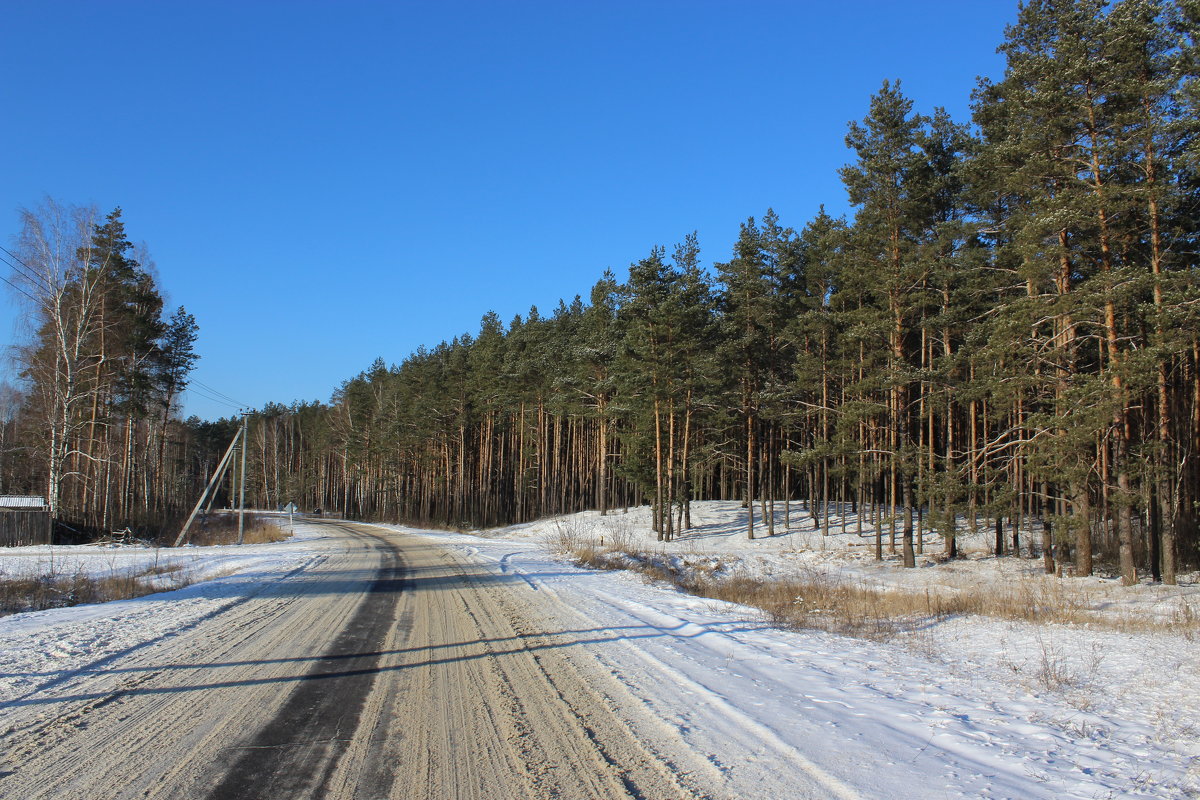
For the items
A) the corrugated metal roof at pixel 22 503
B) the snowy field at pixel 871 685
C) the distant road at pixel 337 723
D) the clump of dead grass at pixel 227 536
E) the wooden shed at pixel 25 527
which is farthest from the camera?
the clump of dead grass at pixel 227 536

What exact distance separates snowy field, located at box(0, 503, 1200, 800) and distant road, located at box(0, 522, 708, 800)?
0.50 m

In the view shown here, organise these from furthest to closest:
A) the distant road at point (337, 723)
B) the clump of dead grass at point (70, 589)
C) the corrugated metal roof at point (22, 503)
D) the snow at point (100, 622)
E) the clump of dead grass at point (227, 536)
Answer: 1. the clump of dead grass at point (227, 536)
2. the corrugated metal roof at point (22, 503)
3. the clump of dead grass at point (70, 589)
4. the snow at point (100, 622)
5. the distant road at point (337, 723)

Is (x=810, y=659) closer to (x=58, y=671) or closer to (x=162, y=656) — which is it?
(x=162, y=656)

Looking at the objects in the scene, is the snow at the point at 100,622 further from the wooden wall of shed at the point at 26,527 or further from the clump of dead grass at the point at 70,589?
the wooden wall of shed at the point at 26,527

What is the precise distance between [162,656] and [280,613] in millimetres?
3079

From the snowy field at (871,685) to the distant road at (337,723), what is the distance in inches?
19.8

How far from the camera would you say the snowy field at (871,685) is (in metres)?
4.35

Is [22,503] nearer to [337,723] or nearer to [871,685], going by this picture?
[337,723]

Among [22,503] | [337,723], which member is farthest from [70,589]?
[22,503]

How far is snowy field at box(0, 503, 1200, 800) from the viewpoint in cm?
435

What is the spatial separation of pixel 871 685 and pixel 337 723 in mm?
4932

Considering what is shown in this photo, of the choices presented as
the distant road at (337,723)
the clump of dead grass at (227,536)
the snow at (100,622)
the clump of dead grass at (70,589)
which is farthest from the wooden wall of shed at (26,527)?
the distant road at (337,723)

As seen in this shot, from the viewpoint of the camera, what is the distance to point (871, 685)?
259 inches

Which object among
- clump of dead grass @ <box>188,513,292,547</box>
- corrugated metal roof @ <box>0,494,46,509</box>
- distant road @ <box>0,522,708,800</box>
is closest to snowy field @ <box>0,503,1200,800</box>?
distant road @ <box>0,522,708,800</box>
